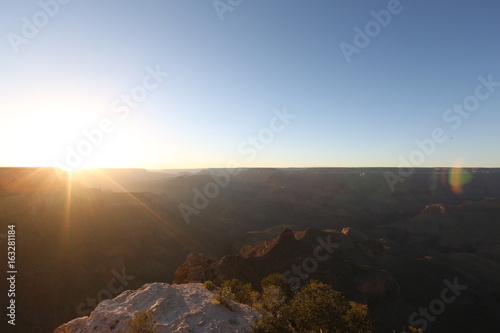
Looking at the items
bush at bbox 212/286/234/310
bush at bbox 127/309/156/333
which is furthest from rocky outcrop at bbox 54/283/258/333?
bush at bbox 127/309/156/333

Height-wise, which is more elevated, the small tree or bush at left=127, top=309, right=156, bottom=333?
bush at left=127, top=309, right=156, bottom=333

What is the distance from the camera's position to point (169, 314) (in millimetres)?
15844

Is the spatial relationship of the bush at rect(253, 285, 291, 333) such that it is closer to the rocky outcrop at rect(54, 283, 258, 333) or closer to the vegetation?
the vegetation

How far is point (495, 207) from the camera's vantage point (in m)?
90.2

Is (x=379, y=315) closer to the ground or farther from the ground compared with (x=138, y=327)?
closer to the ground

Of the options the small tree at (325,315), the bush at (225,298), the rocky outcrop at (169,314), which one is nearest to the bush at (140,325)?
the rocky outcrop at (169,314)

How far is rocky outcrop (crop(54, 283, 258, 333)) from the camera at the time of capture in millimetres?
14586

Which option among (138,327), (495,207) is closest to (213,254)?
(138,327)

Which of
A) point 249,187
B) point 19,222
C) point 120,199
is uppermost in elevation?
point 249,187

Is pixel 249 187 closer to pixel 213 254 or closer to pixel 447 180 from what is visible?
pixel 213 254

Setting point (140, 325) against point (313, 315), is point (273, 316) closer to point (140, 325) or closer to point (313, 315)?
point (313, 315)

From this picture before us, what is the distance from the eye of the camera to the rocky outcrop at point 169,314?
47.9ft

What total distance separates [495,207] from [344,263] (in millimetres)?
86219

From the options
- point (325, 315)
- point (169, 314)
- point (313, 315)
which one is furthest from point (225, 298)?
point (325, 315)
